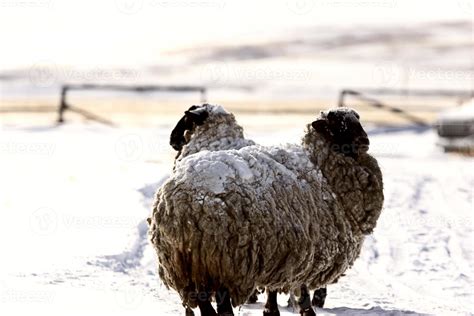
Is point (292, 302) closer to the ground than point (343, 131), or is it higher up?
closer to the ground

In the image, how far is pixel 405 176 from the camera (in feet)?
62.8

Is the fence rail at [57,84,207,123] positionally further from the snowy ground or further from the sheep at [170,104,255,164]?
the sheep at [170,104,255,164]

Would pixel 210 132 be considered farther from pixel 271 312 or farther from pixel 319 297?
pixel 271 312

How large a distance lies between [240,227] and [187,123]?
2.57 metres

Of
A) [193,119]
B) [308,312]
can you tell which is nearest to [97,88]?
[193,119]

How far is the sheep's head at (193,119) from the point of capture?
9.87m

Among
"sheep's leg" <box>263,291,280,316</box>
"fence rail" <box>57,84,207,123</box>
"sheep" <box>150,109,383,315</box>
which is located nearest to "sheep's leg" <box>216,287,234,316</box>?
"sheep" <box>150,109,383,315</box>

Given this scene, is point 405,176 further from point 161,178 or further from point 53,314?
point 53,314

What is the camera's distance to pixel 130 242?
40.7 ft

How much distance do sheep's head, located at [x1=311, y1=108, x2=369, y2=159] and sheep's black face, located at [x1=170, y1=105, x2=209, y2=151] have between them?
40.7 inches

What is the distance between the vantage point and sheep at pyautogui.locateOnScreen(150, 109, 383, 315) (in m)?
7.54

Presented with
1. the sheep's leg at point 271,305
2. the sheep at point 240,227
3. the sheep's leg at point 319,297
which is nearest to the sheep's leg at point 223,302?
the sheep at point 240,227

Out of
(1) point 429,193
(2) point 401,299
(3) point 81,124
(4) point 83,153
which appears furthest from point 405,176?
(3) point 81,124

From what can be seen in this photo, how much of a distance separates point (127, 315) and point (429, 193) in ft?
30.1
